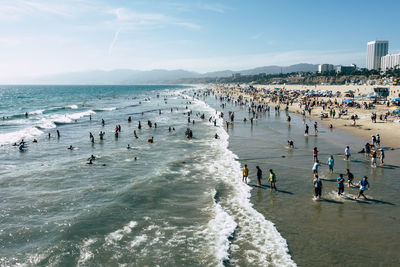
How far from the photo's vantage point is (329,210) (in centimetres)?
1181

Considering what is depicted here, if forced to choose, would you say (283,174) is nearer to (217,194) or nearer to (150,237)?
(217,194)

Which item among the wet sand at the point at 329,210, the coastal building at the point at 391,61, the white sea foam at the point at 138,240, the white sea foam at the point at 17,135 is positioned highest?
the coastal building at the point at 391,61

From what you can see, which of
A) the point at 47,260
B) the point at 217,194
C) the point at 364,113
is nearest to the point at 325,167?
the point at 217,194

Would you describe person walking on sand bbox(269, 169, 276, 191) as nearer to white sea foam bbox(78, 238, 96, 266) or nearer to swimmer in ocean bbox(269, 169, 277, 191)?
swimmer in ocean bbox(269, 169, 277, 191)

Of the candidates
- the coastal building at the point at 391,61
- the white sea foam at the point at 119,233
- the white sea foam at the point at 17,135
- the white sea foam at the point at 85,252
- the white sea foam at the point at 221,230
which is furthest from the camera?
the coastal building at the point at 391,61

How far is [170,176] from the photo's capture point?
17.2 meters

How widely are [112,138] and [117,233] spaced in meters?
21.9

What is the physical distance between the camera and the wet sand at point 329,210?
8883mm

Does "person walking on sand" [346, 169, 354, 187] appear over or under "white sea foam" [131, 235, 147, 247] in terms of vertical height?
over

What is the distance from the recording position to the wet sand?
29.1ft

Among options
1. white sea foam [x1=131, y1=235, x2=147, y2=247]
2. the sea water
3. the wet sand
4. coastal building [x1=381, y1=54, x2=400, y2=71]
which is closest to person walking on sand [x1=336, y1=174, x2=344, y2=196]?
the wet sand

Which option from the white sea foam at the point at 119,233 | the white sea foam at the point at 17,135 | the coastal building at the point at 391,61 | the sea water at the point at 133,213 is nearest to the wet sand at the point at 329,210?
the sea water at the point at 133,213

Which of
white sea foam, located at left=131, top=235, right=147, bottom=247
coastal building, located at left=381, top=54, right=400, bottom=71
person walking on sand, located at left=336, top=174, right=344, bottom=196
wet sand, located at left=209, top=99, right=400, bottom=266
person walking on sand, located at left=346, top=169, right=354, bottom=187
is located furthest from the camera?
coastal building, located at left=381, top=54, right=400, bottom=71

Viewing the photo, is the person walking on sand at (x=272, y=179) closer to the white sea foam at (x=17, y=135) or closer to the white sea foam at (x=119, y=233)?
the white sea foam at (x=119, y=233)
